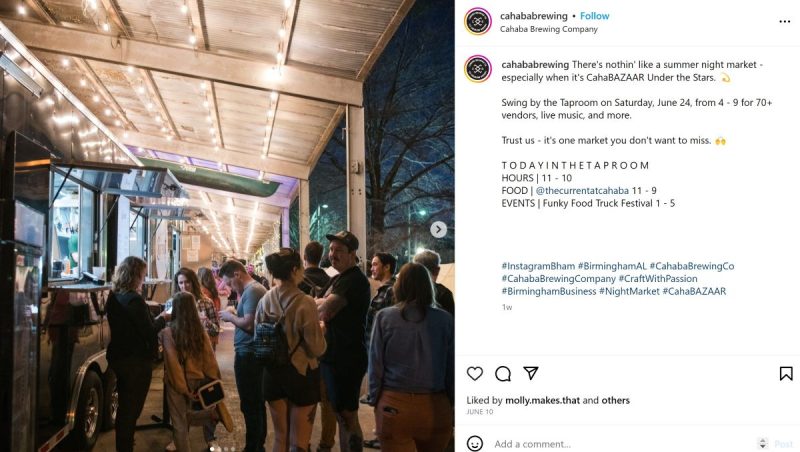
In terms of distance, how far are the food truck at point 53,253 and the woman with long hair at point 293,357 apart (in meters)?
0.96

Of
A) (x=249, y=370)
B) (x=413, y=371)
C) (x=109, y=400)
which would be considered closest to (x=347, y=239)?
(x=249, y=370)

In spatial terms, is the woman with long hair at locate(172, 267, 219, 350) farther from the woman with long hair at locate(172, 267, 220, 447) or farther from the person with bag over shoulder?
the person with bag over shoulder

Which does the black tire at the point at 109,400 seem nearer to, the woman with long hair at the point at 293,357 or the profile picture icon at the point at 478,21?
the woman with long hair at the point at 293,357

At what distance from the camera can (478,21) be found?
5.77 ft

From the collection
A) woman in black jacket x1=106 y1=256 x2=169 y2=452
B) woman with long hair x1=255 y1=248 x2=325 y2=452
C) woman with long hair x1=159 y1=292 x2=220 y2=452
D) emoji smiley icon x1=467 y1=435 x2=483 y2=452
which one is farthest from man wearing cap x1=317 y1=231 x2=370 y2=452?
emoji smiley icon x1=467 y1=435 x2=483 y2=452

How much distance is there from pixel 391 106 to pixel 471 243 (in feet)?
7.56

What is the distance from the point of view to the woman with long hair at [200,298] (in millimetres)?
4883

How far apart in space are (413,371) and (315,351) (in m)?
0.95

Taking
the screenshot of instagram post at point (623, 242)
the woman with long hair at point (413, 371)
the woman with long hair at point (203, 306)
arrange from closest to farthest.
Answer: the screenshot of instagram post at point (623, 242) < the woman with long hair at point (413, 371) < the woman with long hair at point (203, 306)

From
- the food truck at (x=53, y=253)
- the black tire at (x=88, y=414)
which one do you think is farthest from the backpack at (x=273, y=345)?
the black tire at (x=88, y=414)

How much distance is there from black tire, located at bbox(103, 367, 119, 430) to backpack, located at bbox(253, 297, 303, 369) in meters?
1.99

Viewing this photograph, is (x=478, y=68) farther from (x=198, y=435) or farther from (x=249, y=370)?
(x=198, y=435)

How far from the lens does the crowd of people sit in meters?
2.50

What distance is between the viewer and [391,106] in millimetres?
3908
